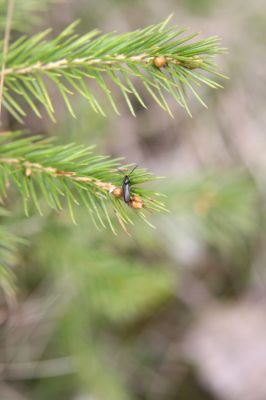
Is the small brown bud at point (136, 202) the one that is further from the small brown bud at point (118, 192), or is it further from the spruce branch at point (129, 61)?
the spruce branch at point (129, 61)

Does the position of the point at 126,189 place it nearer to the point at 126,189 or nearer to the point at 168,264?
the point at 126,189

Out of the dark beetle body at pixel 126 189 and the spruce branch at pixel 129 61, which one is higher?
the spruce branch at pixel 129 61

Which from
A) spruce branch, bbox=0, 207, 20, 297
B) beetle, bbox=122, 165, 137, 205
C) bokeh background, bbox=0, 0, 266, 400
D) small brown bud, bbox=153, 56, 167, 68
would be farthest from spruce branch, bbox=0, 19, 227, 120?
bokeh background, bbox=0, 0, 266, 400

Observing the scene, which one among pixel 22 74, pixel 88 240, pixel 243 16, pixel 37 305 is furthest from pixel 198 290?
pixel 22 74

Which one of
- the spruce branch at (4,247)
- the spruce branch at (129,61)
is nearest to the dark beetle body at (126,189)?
the spruce branch at (129,61)

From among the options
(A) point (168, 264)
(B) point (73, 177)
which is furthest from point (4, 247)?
(A) point (168, 264)

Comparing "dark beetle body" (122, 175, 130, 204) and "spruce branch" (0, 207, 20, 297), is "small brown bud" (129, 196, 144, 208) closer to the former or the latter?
"dark beetle body" (122, 175, 130, 204)
